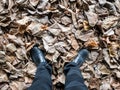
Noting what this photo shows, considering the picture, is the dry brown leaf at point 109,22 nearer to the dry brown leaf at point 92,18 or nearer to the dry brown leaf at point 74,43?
the dry brown leaf at point 92,18

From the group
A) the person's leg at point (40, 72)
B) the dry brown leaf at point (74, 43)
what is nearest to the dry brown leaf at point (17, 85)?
the person's leg at point (40, 72)

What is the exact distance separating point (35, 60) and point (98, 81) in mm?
431

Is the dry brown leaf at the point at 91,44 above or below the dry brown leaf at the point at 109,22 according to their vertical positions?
below

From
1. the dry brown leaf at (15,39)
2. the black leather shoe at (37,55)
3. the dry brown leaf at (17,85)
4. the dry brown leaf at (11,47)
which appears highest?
the dry brown leaf at (15,39)

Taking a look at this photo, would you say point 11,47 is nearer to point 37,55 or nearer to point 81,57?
point 37,55

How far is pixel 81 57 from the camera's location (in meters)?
1.94

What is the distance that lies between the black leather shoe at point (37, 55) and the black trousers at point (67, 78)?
0.25 feet

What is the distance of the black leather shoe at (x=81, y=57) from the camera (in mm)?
1912

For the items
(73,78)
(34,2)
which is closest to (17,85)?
(73,78)

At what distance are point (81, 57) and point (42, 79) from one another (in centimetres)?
42

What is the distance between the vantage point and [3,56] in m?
1.84

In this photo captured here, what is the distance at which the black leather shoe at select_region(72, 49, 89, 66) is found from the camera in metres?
1.91

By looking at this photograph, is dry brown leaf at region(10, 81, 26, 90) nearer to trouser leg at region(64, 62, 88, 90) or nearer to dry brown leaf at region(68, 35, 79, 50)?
trouser leg at region(64, 62, 88, 90)

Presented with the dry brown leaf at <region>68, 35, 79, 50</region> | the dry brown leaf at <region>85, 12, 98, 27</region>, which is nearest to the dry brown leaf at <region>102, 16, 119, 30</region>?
the dry brown leaf at <region>85, 12, 98, 27</region>
